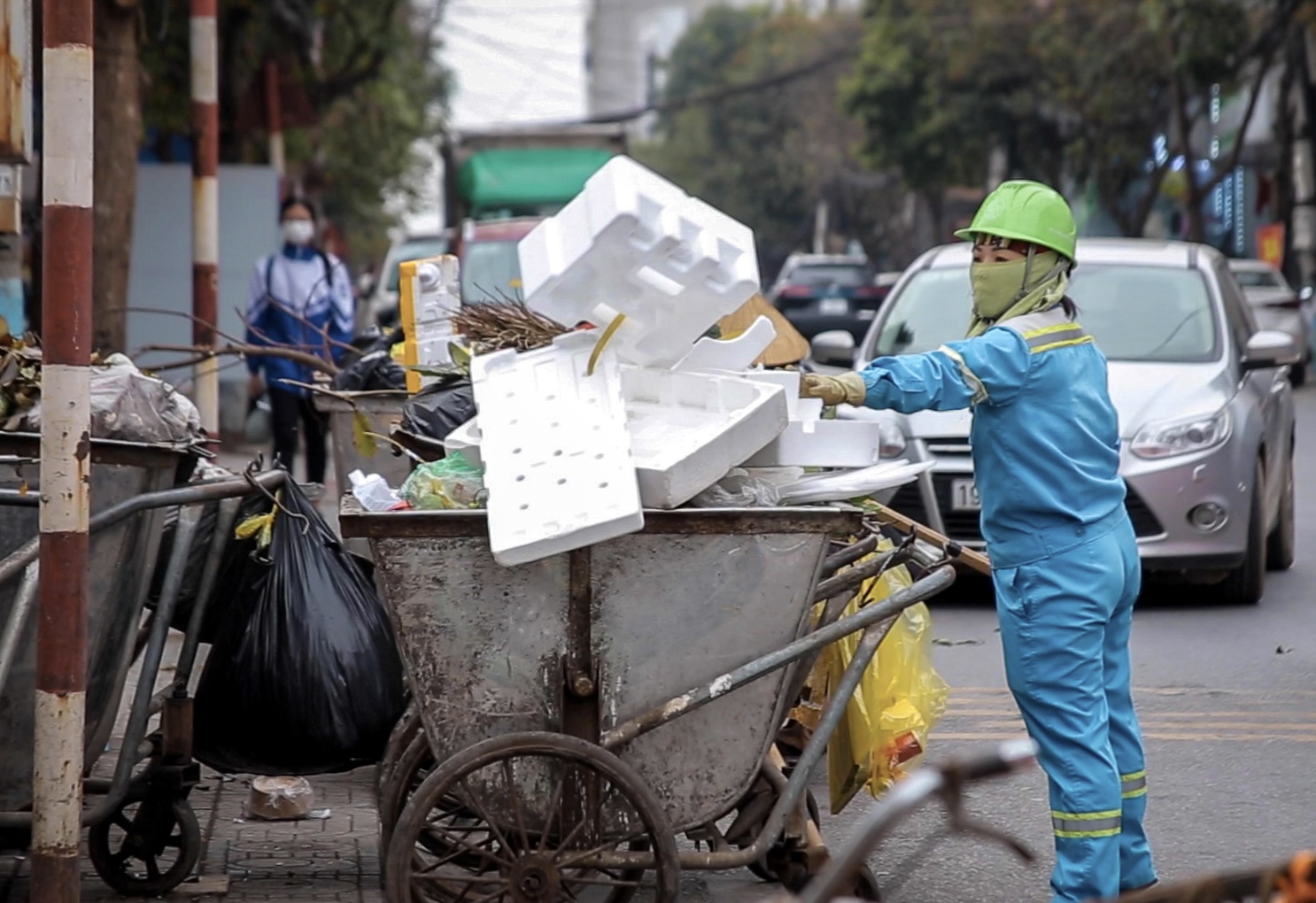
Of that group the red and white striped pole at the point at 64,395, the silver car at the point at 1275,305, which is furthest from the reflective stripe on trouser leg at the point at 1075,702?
the silver car at the point at 1275,305

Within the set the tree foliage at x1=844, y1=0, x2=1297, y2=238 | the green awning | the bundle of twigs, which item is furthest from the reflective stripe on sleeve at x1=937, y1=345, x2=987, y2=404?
the tree foliage at x1=844, y1=0, x2=1297, y2=238

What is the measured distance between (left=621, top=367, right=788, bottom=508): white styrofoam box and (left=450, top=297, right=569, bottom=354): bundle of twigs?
313 mm

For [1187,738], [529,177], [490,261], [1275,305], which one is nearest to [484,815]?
[1187,738]

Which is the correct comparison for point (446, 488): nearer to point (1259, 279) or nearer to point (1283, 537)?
point (1283, 537)

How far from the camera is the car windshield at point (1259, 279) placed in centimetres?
2378

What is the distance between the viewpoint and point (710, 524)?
3777 millimetres

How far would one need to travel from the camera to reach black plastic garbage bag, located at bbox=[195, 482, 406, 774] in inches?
178

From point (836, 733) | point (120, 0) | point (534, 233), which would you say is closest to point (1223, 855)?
point (836, 733)

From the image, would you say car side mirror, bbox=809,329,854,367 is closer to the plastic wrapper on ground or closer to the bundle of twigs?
the bundle of twigs

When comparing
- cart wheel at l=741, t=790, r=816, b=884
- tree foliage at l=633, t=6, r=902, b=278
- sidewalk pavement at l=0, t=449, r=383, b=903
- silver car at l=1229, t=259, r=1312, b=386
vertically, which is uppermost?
tree foliage at l=633, t=6, r=902, b=278

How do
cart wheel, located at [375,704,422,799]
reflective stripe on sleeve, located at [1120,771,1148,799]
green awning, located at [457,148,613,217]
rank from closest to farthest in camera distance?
reflective stripe on sleeve, located at [1120,771,1148,799] < cart wheel, located at [375,704,422,799] < green awning, located at [457,148,613,217]

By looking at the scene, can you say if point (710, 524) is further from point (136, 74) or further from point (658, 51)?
point (658, 51)

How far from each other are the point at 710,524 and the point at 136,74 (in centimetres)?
778

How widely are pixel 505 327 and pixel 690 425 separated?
796 mm
